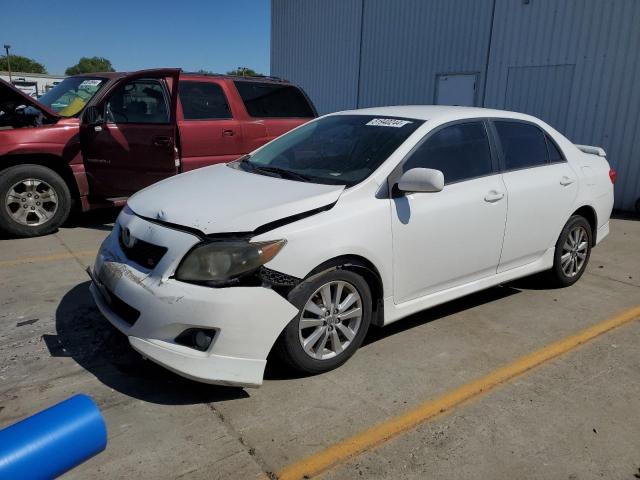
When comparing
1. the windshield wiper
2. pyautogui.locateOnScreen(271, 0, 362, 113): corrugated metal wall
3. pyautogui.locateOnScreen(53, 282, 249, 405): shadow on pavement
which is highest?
pyautogui.locateOnScreen(271, 0, 362, 113): corrugated metal wall

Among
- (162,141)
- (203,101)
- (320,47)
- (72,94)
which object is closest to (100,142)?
(162,141)

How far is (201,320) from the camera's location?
2.72m

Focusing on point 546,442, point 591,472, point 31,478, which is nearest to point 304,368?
point 546,442

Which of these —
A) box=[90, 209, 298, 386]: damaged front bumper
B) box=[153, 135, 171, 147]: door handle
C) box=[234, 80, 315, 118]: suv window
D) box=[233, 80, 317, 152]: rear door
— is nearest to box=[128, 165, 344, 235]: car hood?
box=[90, 209, 298, 386]: damaged front bumper

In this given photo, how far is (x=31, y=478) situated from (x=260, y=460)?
1323 mm

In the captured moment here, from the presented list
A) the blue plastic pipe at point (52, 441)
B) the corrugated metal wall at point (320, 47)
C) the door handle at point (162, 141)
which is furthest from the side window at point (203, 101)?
the corrugated metal wall at point (320, 47)

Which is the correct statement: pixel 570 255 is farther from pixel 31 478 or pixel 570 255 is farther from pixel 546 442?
pixel 31 478

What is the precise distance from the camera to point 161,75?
19.7ft

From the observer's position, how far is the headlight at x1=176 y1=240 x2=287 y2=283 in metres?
2.78

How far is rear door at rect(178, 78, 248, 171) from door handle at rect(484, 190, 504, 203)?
12.5 feet

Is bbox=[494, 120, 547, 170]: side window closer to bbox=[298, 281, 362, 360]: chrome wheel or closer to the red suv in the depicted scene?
bbox=[298, 281, 362, 360]: chrome wheel

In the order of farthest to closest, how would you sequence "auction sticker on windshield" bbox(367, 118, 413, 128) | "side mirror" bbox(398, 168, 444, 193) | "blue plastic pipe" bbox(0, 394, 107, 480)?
"auction sticker on windshield" bbox(367, 118, 413, 128) < "side mirror" bbox(398, 168, 444, 193) < "blue plastic pipe" bbox(0, 394, 107, 480)

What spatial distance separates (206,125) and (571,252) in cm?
437

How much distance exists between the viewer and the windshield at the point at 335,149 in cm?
354
